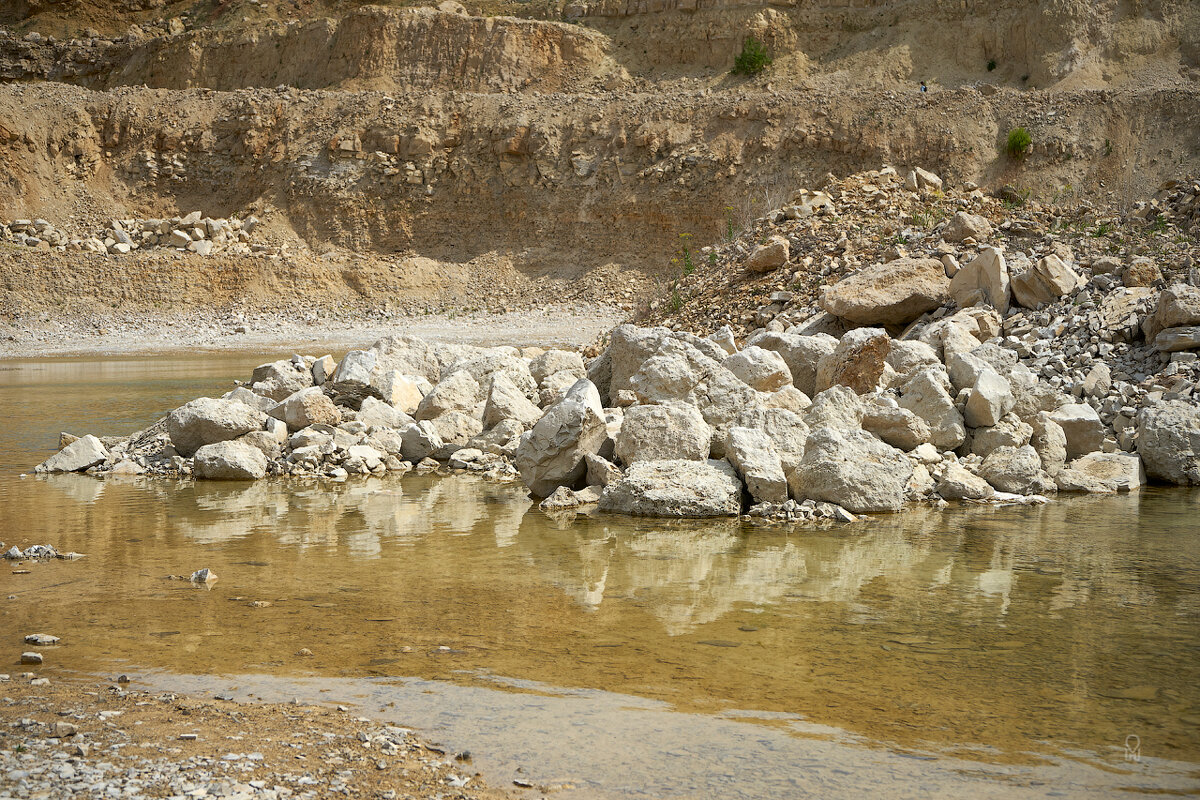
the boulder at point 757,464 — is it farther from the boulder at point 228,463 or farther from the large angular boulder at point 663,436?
the boulder at point 228,463

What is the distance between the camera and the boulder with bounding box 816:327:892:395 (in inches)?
371

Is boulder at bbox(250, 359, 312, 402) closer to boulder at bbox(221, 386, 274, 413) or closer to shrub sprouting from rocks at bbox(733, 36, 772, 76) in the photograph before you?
boulder at bbox(221, 386, 274, 413)

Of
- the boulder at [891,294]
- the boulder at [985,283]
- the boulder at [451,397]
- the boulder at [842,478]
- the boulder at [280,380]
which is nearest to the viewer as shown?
the boulder at [842,478]

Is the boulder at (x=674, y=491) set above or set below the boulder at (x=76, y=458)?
above

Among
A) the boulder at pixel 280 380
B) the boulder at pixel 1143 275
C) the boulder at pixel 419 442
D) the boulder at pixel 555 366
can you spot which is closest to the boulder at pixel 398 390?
the boulder at pixel 419 442

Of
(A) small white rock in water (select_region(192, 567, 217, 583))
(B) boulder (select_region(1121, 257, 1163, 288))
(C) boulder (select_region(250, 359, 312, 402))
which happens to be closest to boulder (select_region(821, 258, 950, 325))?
(B) boulder (select_region(1121, 257, 1163, 288))

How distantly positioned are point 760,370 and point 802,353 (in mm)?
1023

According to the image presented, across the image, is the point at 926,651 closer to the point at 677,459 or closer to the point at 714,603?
the point at 714,603

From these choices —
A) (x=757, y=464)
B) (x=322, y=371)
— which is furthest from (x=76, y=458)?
(x=757, y=464)

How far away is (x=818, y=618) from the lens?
16.8 ft

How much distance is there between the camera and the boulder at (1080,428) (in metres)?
8.99

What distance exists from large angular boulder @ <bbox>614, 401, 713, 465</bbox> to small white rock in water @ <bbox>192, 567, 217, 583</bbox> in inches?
130

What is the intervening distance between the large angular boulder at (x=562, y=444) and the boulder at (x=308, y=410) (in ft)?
8.75

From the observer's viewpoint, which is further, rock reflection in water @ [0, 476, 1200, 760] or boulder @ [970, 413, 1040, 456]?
boulder @ [970, 413, 1040, 456]
